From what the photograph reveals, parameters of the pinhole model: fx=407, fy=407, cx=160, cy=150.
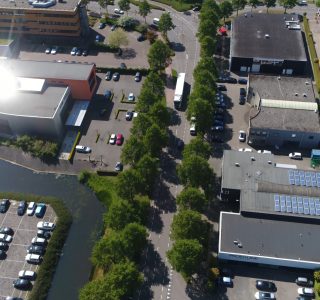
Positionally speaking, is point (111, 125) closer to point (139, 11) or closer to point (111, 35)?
point (111, 35)

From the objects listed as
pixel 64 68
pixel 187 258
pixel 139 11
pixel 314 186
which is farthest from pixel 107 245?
pixel 139 11

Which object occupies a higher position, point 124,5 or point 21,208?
point 124,5

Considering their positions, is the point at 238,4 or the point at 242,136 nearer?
the point at 242,136

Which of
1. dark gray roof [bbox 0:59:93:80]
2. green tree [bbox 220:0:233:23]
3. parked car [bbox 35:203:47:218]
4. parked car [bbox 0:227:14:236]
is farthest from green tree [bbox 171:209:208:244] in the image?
green tree [bbox 220:0:233:23]

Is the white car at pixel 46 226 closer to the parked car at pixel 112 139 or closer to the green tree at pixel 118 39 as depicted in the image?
the parked car at pixel 112 139

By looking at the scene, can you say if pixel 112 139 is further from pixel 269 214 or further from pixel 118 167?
pixel 269 214

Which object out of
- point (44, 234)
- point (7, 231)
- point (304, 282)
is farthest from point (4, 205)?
point (304, 282)
